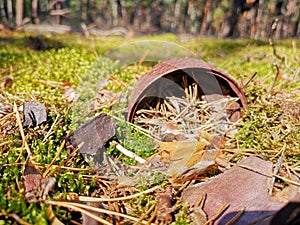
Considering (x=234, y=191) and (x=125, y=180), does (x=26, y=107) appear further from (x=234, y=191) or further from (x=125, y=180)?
(x=234, y=191)

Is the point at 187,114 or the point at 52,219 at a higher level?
the point at 187,114

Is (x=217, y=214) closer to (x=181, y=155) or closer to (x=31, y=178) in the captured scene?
(x=181, y=155)

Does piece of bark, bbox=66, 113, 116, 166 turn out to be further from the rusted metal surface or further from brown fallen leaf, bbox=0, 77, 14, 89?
brown fallen leaf, bbox=0, 77, 14, 89

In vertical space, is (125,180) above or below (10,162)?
below

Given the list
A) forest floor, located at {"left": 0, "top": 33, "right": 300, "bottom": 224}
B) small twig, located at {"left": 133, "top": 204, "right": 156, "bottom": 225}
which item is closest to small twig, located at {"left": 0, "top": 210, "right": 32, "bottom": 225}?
forest floor, located at {"left": 0, "top": 33, "right": 300, "bottom": 224}

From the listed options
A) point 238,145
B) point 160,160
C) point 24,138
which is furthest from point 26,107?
point 238,145

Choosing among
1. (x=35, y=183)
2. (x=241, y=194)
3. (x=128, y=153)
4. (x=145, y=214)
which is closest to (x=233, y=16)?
(x=128, y=153)

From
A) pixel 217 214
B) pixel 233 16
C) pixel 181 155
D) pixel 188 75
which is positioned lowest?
pixel 217 214
